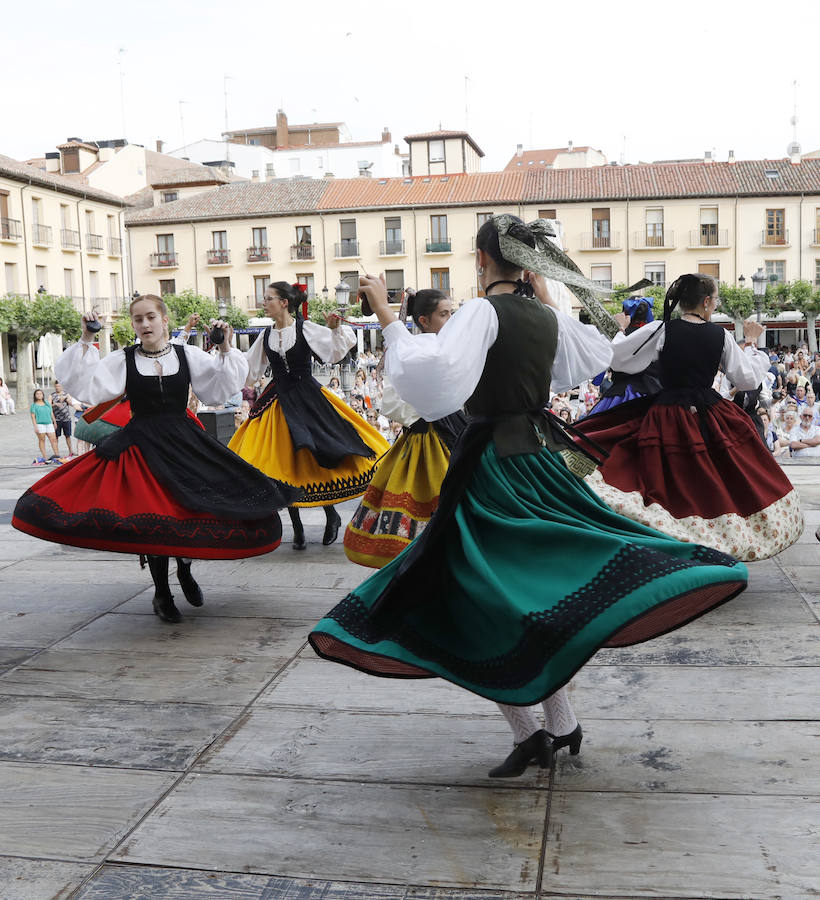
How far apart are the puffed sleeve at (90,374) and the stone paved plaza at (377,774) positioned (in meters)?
1.10

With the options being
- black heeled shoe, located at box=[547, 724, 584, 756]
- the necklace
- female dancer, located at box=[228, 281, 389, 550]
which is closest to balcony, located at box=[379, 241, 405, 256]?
female dancer, located at box=[228, 281, 389, 550]

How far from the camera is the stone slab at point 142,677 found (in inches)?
142

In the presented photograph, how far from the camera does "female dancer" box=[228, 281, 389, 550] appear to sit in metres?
5.94

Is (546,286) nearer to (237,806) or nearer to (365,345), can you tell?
(237,806)

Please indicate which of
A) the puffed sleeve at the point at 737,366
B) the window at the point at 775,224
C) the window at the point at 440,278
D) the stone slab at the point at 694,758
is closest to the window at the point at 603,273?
the window at the point at 440,278

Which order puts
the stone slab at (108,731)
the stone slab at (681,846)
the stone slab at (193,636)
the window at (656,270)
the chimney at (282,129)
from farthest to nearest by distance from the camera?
the chimney at (282,129)
the window at (656,270)
the stone slab at (193,636)
the stone slab at (108,731)
the stone slab at (681,846)

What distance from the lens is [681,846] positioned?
2.41 metres

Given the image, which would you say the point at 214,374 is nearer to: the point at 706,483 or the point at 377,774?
the point at 706,483

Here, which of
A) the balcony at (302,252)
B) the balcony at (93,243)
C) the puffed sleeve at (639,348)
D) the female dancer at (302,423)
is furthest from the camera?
the balcony at (302,252)

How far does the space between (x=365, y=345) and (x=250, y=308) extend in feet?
19.9

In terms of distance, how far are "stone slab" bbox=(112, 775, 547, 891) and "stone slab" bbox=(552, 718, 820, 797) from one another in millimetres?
276

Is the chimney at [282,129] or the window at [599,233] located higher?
the chimney at [282,129]

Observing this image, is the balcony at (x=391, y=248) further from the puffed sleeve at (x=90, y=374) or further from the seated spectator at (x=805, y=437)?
the puffed sleeve at (x=90, y=374)

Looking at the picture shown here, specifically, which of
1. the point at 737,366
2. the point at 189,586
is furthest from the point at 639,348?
the point at 189,586
